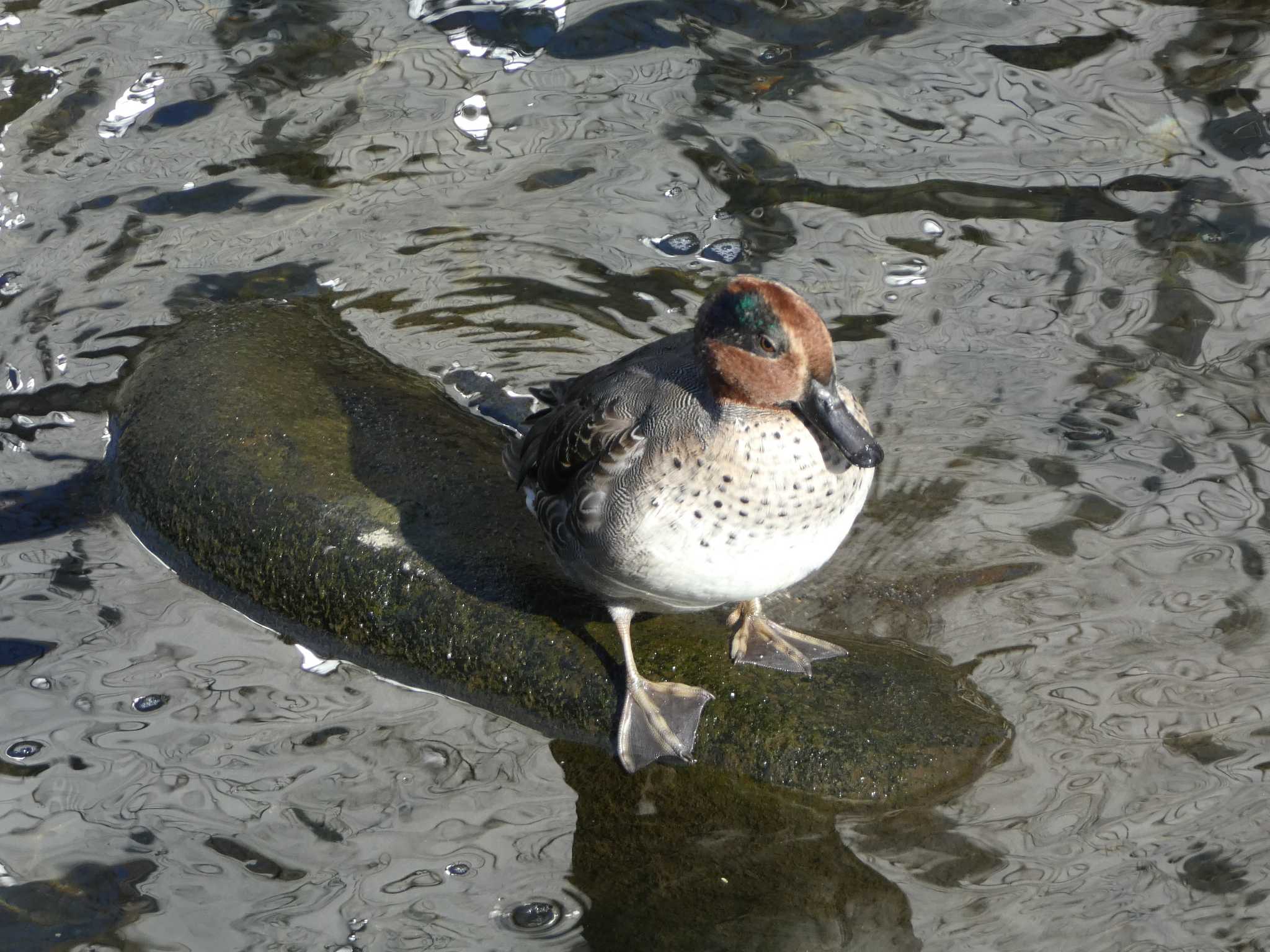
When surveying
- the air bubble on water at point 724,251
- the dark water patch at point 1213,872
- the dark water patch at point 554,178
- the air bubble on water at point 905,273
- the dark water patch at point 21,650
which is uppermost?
the dark water patch at point 554,178

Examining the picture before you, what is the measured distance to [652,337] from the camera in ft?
16.7

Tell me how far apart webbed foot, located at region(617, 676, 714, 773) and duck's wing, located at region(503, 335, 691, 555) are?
0.45 metres

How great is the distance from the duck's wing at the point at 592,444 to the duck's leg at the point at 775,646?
59 cm

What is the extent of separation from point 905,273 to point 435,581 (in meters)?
2.44

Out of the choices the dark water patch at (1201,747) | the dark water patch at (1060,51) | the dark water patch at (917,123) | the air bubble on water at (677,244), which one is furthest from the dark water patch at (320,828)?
the dark water patch at (1060,51)

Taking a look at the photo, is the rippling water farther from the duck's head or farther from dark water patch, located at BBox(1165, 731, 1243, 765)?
the duck's head

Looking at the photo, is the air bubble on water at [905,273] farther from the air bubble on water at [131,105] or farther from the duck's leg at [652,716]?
the air bubble on water at [131,105]

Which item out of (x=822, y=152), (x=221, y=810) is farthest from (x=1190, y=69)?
(x=221, y=810)

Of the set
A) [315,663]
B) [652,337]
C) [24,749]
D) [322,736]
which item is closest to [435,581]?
[315,663]

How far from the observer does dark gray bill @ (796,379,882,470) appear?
3.18 metres

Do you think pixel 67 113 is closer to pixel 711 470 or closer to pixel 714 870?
pixel 711 470

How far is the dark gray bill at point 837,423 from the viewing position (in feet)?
10.4

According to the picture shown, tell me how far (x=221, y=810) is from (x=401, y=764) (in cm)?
47

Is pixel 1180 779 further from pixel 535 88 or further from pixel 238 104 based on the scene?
pixel 238 104
